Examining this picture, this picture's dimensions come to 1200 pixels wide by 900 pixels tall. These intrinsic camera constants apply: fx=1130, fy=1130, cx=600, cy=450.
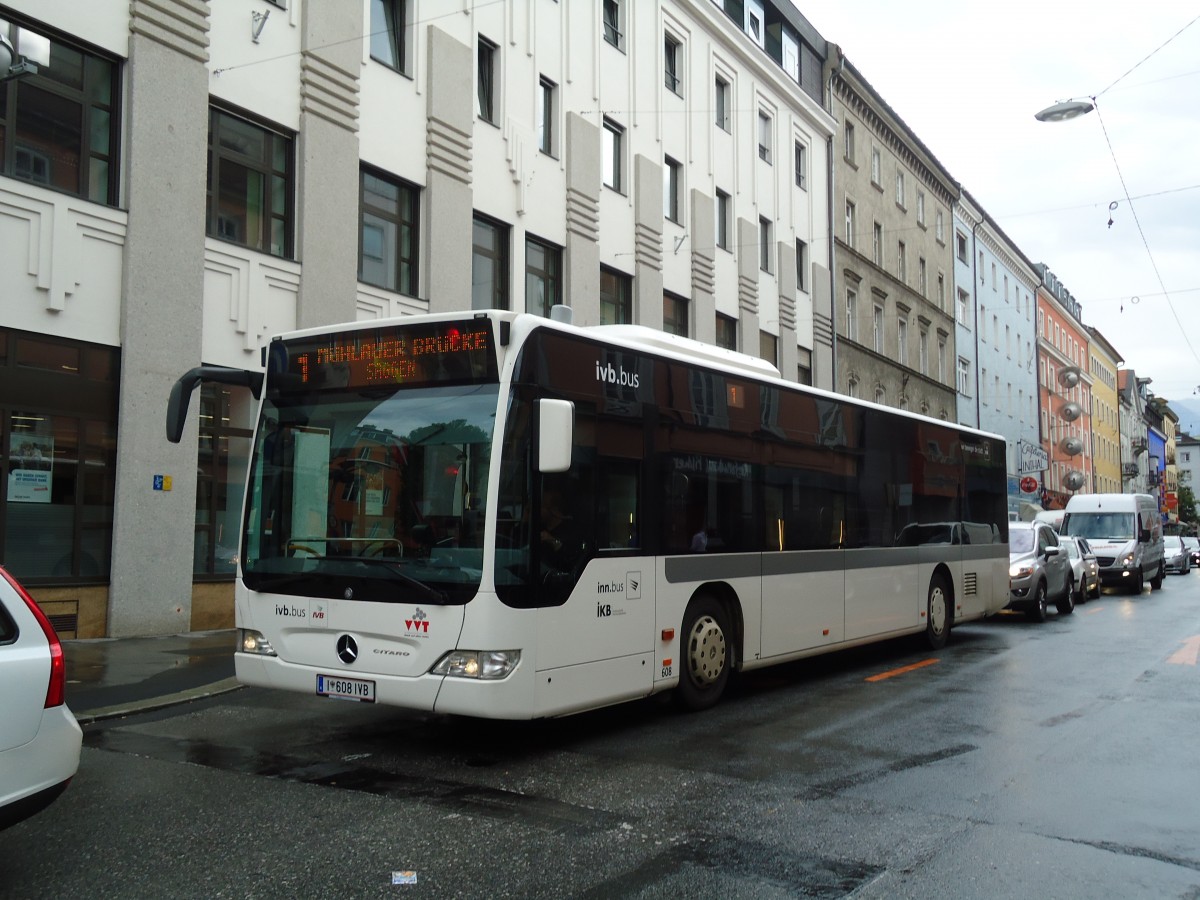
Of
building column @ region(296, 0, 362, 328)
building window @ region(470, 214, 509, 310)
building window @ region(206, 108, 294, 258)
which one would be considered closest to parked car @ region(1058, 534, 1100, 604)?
building window @ region(470, 214, 509, 310)

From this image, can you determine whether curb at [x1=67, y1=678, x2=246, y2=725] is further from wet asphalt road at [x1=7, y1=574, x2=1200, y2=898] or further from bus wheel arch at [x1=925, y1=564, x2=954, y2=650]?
bus wheel arch at [x1=925, y1=564, x2=954, y2=650]

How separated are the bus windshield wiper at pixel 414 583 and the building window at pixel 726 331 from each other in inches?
871

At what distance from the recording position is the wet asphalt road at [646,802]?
16.0ft

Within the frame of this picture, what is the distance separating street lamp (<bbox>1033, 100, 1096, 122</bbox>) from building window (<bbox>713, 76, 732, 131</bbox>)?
11.9 m

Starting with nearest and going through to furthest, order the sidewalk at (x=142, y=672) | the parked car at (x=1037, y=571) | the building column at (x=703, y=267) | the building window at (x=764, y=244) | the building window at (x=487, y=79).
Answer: the sidewalk at (x=142, y=672) < the parked car at (x=1037, y=571) < the building window at (x=487, y=79) < the building column at (x=703, y=267) < the building window at (x=764, y=244)

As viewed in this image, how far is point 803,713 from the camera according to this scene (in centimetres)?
919

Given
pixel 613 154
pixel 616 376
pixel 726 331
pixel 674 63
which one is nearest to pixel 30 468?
pixel 616 376

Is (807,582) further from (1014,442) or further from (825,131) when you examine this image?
(1014,442)

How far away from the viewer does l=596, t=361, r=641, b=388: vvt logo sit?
26.1ft

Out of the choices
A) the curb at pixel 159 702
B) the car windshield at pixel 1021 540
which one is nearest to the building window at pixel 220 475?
the curb at pixel 159 702

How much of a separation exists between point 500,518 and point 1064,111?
14859 millimetres

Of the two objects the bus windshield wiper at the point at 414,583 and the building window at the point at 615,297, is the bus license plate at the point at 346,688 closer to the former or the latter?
the bus windshield wiper at the point at 414,583

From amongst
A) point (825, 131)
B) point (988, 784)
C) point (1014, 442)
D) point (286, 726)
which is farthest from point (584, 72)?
point (1014, 442)

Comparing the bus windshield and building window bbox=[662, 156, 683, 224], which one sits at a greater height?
building window bbox=[662, 156, 683, 224]
